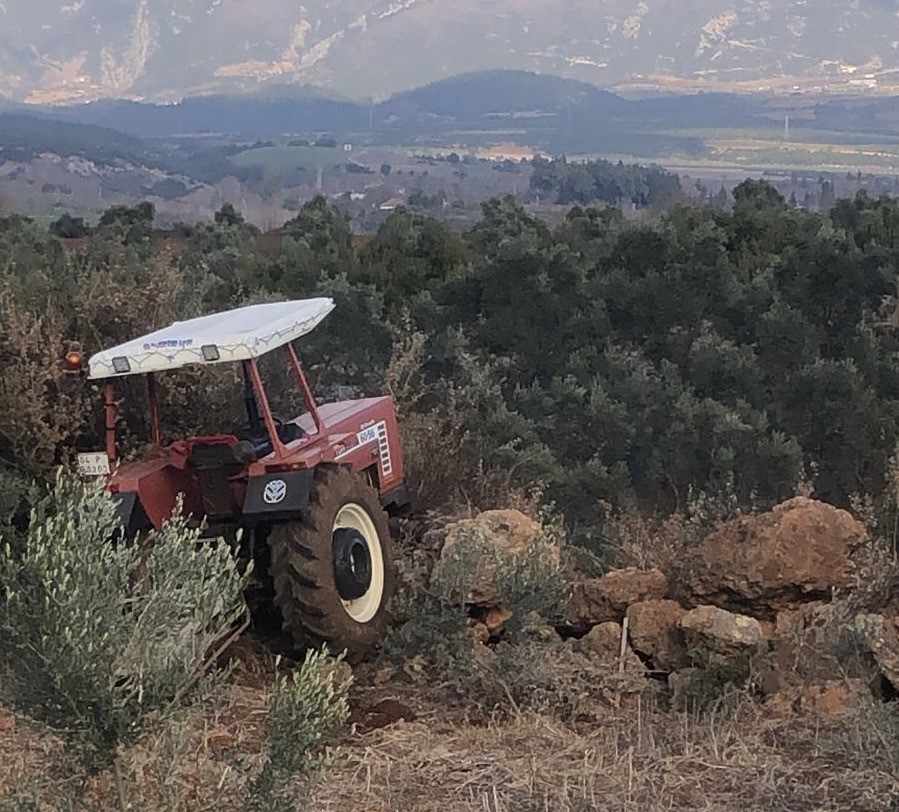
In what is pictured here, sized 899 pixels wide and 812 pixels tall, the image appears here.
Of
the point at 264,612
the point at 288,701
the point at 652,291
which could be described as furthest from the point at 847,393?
the point at 288,701

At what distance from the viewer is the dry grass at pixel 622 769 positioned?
5098 mm

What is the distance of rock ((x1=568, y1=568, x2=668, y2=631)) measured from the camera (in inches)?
296

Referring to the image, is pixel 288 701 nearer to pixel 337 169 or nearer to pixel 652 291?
pixel 652 291

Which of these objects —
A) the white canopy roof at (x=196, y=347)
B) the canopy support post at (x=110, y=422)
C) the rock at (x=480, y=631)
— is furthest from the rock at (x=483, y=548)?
the canopy support post at (x=110, y=422)

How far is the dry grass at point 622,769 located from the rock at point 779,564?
1151 millimetres

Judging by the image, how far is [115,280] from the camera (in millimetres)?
10312

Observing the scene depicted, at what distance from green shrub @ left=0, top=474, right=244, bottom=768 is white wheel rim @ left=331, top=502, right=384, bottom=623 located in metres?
3.10

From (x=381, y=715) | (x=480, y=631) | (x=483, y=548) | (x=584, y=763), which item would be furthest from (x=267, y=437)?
(x=584, y=763)

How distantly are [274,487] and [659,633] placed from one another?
6.96 feet

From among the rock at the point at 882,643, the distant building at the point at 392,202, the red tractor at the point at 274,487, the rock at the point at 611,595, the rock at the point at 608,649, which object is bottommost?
the distant building at the point at 392,202

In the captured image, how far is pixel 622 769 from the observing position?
5.44 metres

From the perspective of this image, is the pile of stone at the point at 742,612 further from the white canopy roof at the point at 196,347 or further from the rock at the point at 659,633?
the white canopy roof at the point at 196,347

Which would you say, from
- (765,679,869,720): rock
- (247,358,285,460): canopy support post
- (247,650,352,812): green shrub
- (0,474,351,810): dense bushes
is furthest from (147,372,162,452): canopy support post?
(247,650,352,812): green shrub

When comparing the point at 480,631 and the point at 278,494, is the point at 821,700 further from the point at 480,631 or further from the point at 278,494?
the point at 278,494
